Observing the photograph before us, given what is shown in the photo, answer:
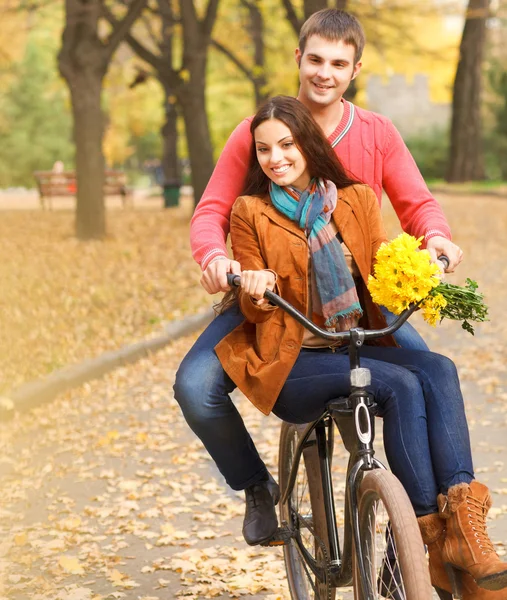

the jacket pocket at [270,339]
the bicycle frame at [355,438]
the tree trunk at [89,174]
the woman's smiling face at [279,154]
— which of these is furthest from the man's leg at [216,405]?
the tree trunk at [89,174]

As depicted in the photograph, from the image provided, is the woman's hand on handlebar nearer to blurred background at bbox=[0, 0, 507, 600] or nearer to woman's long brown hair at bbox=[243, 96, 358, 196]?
woman's long brown hair at bbox=[243, 96, 358, 196]

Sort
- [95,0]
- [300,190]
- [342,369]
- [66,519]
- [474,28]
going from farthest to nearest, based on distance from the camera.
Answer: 1. [474,28]
2. [95,0]
3. [66,519]
4. [300,190]
5. [342,369]

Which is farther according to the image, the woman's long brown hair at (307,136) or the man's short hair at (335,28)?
the man's short hair at (335,28)

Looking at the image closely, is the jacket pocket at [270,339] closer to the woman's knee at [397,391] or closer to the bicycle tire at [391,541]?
the woman's knee at [397,391]

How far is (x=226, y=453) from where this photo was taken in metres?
3.83

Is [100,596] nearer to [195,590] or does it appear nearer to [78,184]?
[195,590]

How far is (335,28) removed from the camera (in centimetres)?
377

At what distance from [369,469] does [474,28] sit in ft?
117

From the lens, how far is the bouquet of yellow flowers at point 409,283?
3289 mm

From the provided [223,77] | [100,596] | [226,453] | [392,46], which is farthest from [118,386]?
[223,77]

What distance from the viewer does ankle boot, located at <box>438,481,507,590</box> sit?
3068 mm

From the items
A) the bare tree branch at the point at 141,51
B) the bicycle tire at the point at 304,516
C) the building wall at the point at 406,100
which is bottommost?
the building wall at the point at 406,100

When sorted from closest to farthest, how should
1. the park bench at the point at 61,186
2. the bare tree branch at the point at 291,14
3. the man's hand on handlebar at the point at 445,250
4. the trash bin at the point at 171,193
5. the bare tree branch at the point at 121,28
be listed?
1. the man's hand on handlebar at the point at 445,250
2. the bare tree branch at the point at 121,28
3. the bare tree branch at the point at 291,14
4. the trash bin at the point at 171,193
5. the park bench at the point at 61,186

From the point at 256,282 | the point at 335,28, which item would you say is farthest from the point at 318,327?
the point at 335,28
